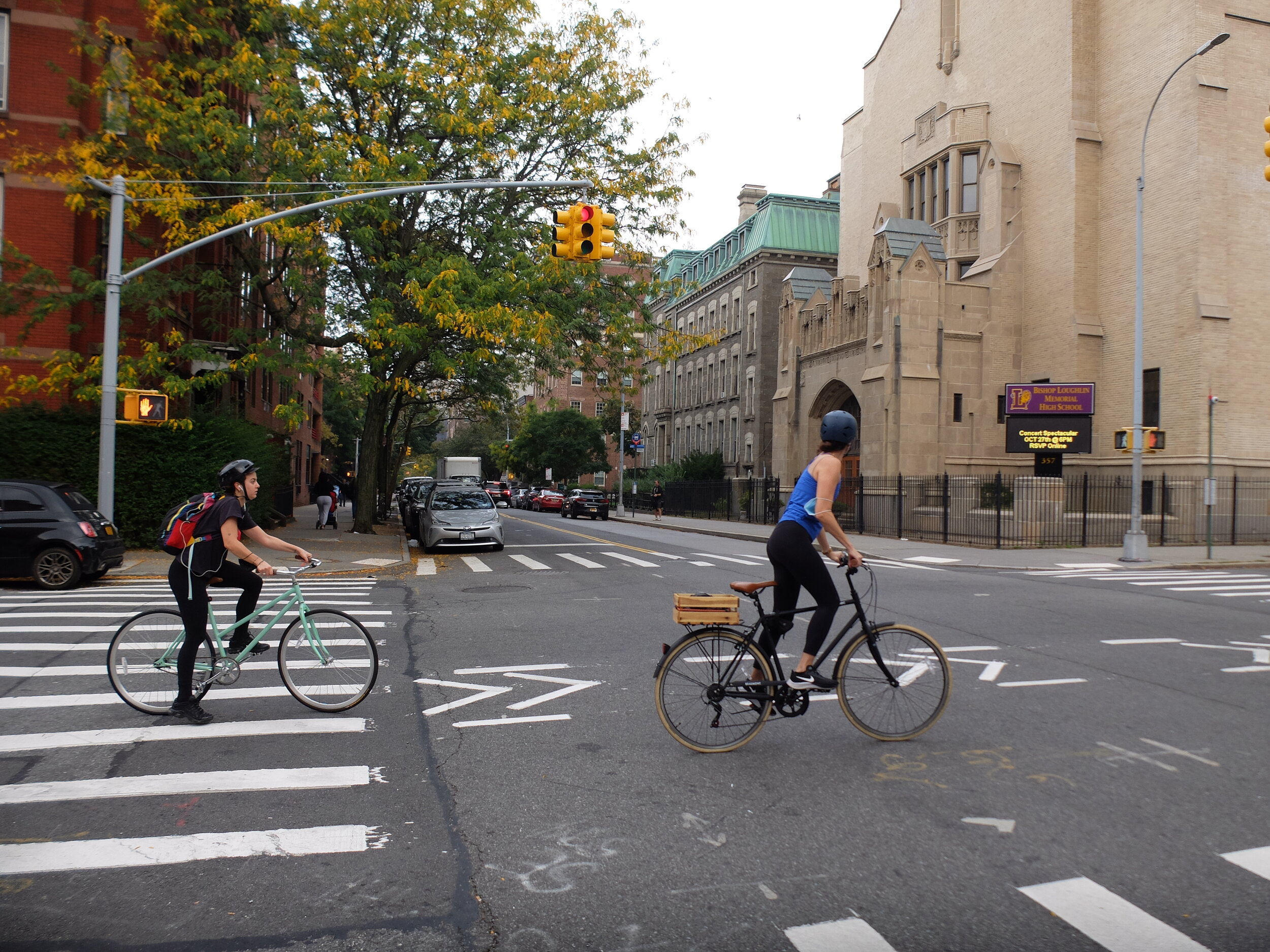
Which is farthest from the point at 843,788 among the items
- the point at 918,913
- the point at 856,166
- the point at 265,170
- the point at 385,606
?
the point at 856,166

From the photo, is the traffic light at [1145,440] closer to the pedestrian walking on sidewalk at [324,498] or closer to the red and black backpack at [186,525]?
the red and black backpack at [186,525]

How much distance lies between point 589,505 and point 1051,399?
2589cm

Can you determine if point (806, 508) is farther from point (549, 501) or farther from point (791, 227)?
point (549, 501)

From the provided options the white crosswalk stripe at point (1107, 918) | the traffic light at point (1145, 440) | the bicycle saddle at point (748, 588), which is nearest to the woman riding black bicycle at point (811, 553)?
the bicycle saddle at point (748, 588)

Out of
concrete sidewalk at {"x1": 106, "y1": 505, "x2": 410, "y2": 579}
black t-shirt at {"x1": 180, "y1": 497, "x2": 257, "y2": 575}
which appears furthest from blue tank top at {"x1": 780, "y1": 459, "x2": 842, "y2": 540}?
concrete sidewalk at {"x1": 106, "y1": 505, "x2": 410, "y2": 579}

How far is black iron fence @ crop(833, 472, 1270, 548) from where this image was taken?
2669cm

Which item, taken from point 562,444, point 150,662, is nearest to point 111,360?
point 150,662

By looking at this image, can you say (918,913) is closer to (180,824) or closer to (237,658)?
(180,824)

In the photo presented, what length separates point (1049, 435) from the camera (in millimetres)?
Answer: 27156

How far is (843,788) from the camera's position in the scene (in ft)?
16.5

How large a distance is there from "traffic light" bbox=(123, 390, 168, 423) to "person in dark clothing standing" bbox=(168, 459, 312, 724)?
10631mm

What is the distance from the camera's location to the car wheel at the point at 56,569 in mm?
13727

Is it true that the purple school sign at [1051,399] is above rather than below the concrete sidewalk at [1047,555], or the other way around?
above

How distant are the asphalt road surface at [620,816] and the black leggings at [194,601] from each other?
0.37m
